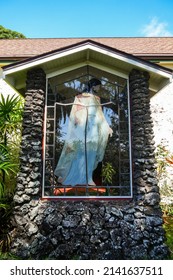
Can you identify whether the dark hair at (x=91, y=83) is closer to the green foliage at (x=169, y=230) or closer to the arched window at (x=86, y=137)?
the arched window at (x=86, y=137)

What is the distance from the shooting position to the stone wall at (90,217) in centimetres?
517

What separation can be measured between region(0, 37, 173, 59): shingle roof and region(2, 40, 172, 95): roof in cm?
462

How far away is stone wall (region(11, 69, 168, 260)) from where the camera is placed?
17.0 ft

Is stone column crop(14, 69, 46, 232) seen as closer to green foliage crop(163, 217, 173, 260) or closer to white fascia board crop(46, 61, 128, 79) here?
white fascia board crop(46, 61, 128, 79)

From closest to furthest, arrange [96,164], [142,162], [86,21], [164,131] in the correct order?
[142,162]
[96,164]
[86,21]
[164,131]

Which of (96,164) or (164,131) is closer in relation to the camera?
(96,164)

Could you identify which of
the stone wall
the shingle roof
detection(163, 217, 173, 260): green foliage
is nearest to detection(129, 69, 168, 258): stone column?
the stone wall

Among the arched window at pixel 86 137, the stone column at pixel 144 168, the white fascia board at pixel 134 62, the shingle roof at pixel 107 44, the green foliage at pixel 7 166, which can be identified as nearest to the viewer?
the stone column at pixel 144 168

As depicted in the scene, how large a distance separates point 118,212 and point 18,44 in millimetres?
10930

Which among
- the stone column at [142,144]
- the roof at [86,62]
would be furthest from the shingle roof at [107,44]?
the stone column at [142,144]

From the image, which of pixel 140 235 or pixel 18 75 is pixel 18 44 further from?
pixel 140 235

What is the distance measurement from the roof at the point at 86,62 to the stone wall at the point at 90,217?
2.54ft

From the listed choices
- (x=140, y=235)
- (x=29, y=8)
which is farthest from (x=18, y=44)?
(x=140, y=235)

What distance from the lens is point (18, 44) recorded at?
13.5 meters
